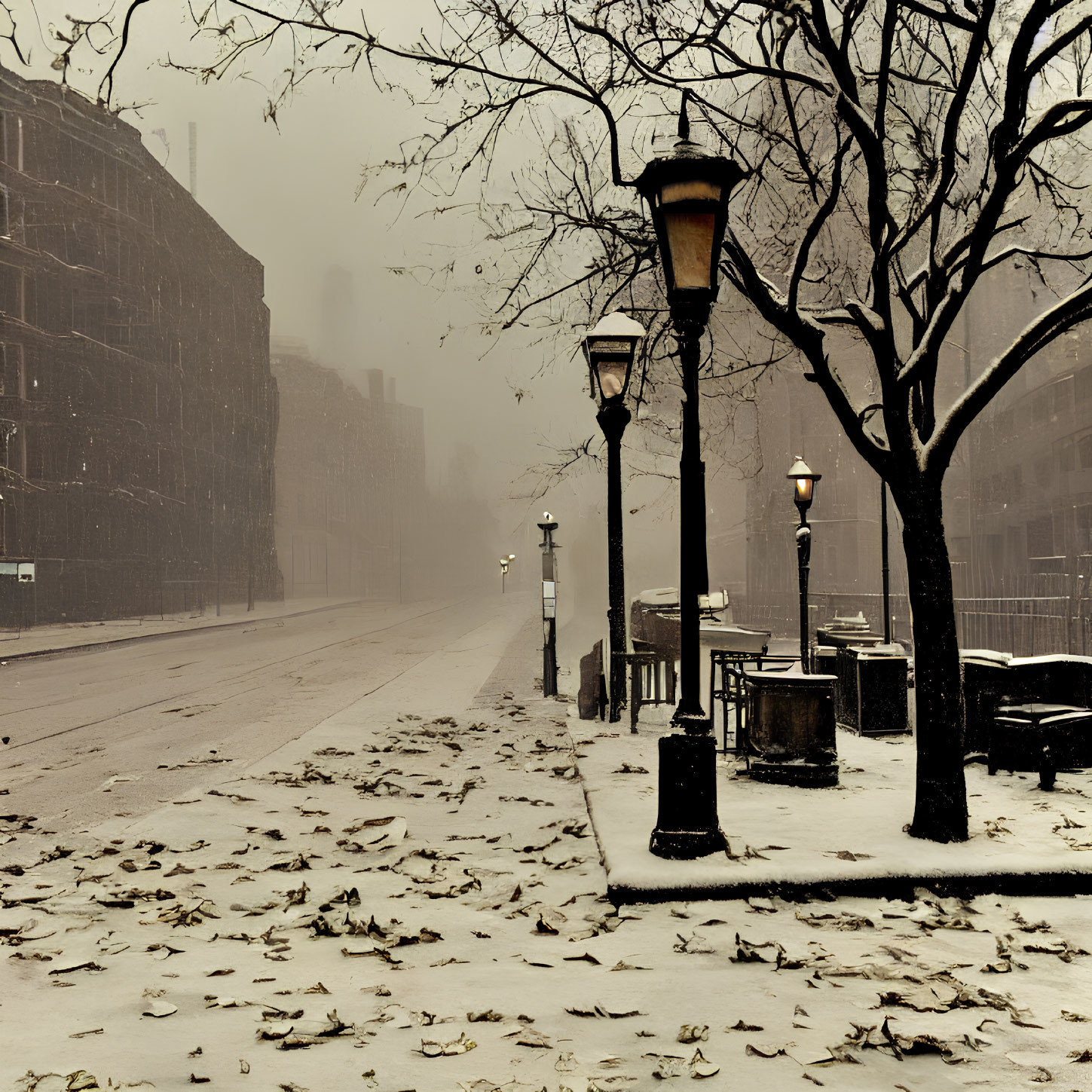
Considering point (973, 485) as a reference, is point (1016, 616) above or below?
below

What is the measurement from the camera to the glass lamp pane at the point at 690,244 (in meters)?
6.79

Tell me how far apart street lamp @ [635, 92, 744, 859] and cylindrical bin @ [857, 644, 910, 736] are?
19.2 ft

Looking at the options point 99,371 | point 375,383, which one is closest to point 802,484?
point 99,371

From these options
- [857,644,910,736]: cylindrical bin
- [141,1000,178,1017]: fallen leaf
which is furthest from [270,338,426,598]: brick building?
[141,1000,178,1017]: fallen leaf

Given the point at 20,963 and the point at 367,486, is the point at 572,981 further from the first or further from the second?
the point at 367,486

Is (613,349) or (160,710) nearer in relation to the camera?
(613,349)

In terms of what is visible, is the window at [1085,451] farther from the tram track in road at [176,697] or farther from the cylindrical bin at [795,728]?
the cylindrical bin at [795,728]

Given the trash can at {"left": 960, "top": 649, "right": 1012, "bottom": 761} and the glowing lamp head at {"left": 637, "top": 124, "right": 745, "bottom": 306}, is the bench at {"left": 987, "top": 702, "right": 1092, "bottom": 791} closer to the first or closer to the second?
the trash can at {"left": 960, "top": 649, "right": 1012, "bottom": 761}

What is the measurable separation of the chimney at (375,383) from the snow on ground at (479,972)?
132m

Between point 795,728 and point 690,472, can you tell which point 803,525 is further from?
point 690,472

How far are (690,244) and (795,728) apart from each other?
4306 millimetres

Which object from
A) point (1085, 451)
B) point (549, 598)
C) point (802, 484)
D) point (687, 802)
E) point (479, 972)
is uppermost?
point (1085, 451)

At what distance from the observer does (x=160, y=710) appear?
1490 centimetres

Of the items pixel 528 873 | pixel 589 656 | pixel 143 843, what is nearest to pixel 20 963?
pixel 143 843
